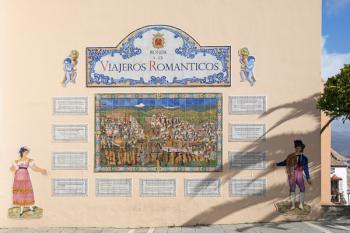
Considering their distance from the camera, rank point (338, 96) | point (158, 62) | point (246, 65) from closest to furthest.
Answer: point (338, 96), point (246, 65), point (158, 62)

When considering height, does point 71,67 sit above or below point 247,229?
above

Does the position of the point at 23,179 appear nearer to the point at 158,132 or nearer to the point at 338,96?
the point at 158,132

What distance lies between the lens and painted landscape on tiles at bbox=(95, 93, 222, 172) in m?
10.3

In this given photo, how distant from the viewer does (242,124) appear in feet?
34.0

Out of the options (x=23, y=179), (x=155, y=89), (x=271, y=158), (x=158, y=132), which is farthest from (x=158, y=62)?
(x=23, y=179)

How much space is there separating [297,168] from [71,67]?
262 inches

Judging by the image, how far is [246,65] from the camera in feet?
33.9

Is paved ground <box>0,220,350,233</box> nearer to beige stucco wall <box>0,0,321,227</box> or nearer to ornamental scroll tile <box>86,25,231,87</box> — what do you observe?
beige stucco wall <box>0,0,321,227</box>

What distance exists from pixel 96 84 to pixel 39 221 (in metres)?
4.01

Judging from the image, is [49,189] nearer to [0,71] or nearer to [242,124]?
[0,71]

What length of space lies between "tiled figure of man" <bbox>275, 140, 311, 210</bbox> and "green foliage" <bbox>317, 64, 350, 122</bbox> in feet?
4.23

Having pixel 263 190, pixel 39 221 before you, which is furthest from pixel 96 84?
pixel 263 190

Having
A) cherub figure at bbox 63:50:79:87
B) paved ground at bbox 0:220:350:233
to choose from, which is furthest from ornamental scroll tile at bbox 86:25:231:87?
paved ground at bbox 0:220:350:233

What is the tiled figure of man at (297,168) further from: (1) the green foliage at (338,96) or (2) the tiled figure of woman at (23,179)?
(2) the tiled figure of woman at (23,179)
